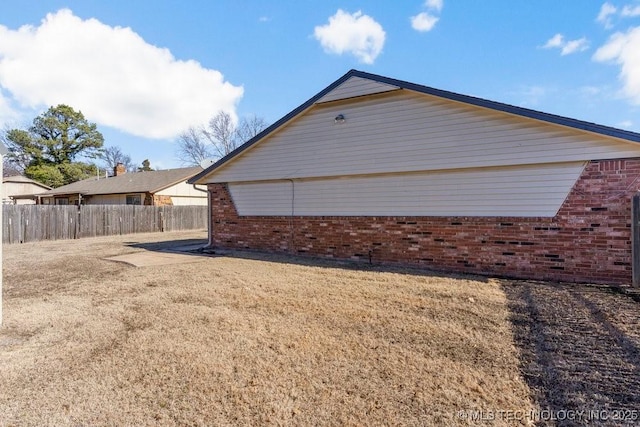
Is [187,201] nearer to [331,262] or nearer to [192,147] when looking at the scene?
[192,147]

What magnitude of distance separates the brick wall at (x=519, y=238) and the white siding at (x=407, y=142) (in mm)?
828

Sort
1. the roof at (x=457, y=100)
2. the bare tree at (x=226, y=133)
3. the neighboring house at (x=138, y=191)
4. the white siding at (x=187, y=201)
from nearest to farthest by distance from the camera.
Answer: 1. the roof at (x=457, y=100)
2. the neighboring house at (x=138, y=191)
3. the white siding at (x=187, y=201)
4. the bare tree at (x=226, y=133)

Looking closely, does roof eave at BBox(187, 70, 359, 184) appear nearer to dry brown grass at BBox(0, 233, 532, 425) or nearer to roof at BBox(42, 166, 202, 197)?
dry brown grass at BBox(0, 233, 532, 425)

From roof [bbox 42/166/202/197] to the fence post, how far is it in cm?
2452

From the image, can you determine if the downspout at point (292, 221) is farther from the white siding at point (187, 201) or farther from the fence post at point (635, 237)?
the white siding at point (187, 201)

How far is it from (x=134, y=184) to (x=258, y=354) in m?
26.6

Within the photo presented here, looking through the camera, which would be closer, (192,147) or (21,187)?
(21,187)

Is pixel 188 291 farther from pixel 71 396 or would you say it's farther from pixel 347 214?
pixel 347 214

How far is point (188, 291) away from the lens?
612 centimetres

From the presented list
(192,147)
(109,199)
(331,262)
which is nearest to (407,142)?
(331,262)

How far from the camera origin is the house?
6598 millimetres

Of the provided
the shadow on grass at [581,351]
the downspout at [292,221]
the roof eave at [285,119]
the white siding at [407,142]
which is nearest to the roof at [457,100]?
the roof eave at [285,119]

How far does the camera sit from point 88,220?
18.0m

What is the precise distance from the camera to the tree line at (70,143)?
35688 mm
